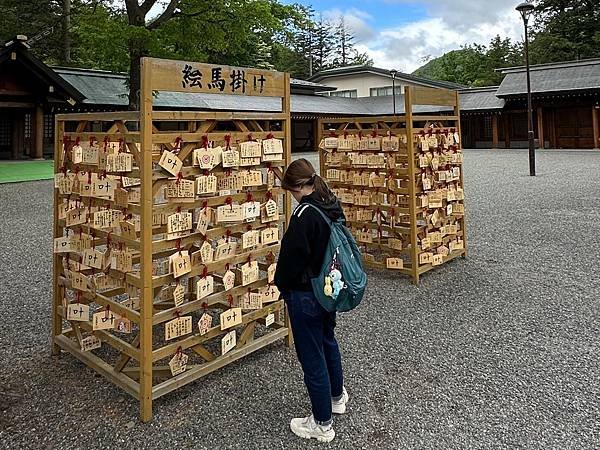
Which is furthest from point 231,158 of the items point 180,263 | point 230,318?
point 230,318

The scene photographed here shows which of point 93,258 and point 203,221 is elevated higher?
point 203,221

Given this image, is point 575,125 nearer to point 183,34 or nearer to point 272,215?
point 183,34

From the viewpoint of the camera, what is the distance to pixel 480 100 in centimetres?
2812

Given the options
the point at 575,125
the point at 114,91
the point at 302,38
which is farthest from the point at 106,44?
the point at 302,38

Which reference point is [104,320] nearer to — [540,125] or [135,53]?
[135,53]

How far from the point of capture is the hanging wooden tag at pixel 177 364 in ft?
9.48

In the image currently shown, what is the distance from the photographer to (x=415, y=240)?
5125mm

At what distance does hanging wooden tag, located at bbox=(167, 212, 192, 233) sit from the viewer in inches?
111

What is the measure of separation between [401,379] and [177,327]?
1.46 metres

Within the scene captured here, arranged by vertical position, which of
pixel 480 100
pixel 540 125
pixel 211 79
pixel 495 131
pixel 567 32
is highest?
pixel 567 32

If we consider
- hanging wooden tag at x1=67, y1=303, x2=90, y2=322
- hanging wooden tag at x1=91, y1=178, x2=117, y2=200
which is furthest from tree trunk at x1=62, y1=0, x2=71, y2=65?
hanging wooden tag at x1=67, y1=303, x2=90, y2=322

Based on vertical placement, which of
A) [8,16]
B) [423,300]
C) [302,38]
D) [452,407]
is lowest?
[452,407]

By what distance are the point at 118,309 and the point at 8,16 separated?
1052 inches

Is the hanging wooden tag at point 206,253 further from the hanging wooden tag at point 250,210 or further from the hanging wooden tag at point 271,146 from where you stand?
the hanging wooden tag at point 271,146
